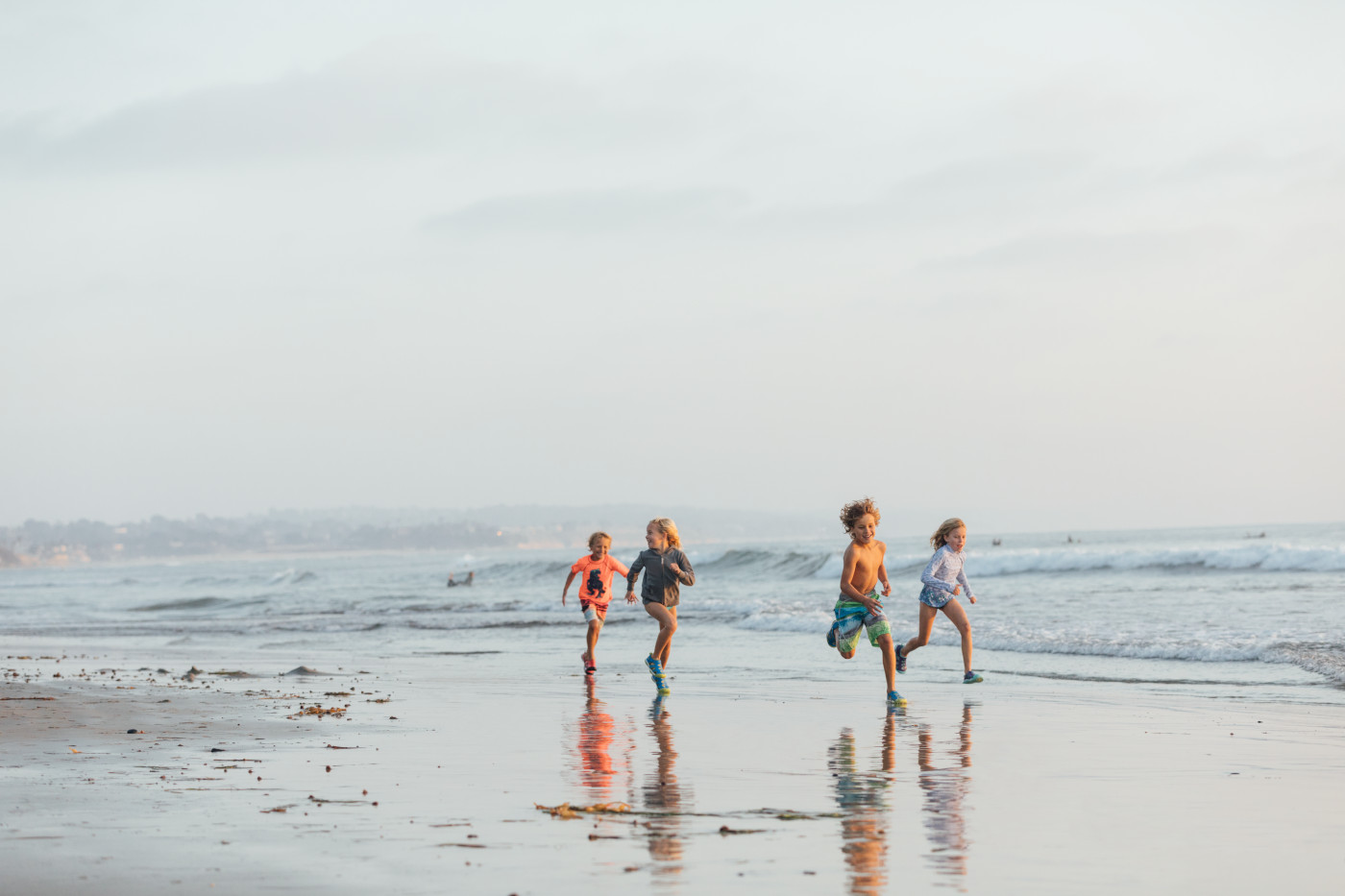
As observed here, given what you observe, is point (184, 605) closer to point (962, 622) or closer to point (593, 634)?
point (593, 634)

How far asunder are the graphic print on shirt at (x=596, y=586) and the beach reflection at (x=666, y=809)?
5.41 metres

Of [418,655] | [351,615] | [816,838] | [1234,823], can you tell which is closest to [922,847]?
[816,838]

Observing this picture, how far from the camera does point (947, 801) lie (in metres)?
6.46

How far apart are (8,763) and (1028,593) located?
26061 mm

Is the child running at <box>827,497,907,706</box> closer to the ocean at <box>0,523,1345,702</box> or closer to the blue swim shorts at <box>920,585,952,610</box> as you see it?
the blue swim shorts at <box>920,585,952,610</box>

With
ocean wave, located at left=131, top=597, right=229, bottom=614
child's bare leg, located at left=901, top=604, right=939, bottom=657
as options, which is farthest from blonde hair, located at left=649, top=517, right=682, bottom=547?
ocean wave, located at left=131, top=597, right=229, bottom=614

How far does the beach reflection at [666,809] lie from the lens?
4.90 m

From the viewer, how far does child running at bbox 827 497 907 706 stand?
35.1 feet

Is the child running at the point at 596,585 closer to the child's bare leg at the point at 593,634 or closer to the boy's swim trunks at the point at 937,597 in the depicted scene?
the child's bare leg at the point at 593,634

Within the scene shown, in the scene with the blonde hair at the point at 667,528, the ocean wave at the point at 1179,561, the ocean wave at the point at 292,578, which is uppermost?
the blonde hair at the point at 667,528

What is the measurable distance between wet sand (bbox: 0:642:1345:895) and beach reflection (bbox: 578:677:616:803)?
0.04m

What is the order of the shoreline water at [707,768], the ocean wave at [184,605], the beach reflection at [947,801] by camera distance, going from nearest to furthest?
1. the shoreline water at [707,768]
2. the beach reflection at [947,801]
3. the ocean wave at [184,605]

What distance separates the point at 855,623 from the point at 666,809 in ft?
16.4

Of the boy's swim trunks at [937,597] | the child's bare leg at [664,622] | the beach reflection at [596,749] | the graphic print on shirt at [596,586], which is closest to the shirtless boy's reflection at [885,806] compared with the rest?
the beach reflection at [596,749]
